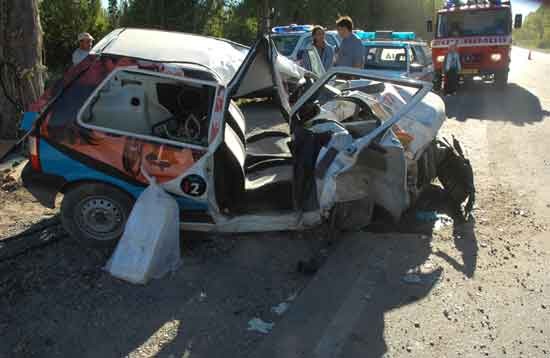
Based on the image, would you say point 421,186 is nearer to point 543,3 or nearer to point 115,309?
point 115,309

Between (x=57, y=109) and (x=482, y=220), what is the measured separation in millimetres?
4022

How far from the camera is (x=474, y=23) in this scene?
14719 mm

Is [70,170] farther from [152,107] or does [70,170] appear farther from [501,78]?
[501,78]

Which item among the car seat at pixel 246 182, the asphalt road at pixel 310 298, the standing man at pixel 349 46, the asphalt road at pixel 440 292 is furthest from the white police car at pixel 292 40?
the asphalt road at pixel 310 298

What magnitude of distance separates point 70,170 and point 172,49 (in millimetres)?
1303

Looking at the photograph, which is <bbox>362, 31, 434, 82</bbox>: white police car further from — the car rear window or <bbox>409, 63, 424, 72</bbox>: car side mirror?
the car rear window

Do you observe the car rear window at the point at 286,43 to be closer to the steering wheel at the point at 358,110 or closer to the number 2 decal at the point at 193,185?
the steering wheel at the point at 358,110

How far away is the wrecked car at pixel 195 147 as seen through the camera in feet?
13.6

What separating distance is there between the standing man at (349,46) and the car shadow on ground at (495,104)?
3582 mm

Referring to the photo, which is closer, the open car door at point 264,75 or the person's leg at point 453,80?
the open car door at point 264,75

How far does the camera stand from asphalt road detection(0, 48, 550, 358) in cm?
319

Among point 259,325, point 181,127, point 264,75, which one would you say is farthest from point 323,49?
point 259,325

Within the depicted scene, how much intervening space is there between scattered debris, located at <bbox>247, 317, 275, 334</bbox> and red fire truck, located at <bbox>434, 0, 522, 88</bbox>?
12713mm

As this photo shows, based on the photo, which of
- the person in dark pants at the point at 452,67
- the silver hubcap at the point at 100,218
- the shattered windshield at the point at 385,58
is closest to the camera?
the silver hubcap at the point at 100,218
